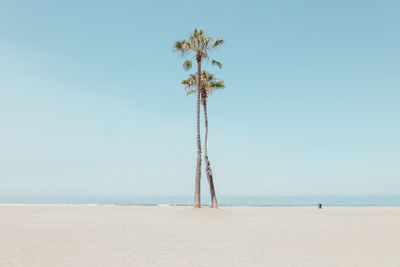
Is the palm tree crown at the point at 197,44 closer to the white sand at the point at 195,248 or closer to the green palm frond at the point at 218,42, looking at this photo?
the green palm frond at the point at 218,42

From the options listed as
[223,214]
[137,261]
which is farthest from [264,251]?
[223,214]

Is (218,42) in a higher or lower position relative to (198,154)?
higher

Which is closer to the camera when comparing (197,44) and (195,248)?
(195,248)

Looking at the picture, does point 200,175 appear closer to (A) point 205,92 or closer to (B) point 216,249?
(A) point 205,92

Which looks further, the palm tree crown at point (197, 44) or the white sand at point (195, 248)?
the palm tree crown at point (197, 44)

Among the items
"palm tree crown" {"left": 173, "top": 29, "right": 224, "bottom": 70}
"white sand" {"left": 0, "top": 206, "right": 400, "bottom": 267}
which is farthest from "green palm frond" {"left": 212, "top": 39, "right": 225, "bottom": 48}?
"white sand" {"left": 0, "top": 206, "right": 400, "bottom": 267}

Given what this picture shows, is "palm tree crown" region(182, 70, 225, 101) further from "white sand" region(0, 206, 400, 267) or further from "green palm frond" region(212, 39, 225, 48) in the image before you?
"white sand" region(0, 206, 400, 267)

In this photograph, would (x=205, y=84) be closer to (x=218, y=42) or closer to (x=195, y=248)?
(x=218, y=42)

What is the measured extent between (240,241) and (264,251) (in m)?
2.31

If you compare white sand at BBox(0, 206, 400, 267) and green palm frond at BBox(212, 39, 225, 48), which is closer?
white sand at BBox(0, 206, 400, 267)

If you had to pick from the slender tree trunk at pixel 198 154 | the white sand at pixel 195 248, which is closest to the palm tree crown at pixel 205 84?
the slender tree trunk at pixel 198 154

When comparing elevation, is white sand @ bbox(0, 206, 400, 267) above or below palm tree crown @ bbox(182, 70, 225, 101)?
below

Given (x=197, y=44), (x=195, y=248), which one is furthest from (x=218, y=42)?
(x=195, y=248)

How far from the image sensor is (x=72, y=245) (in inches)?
500
